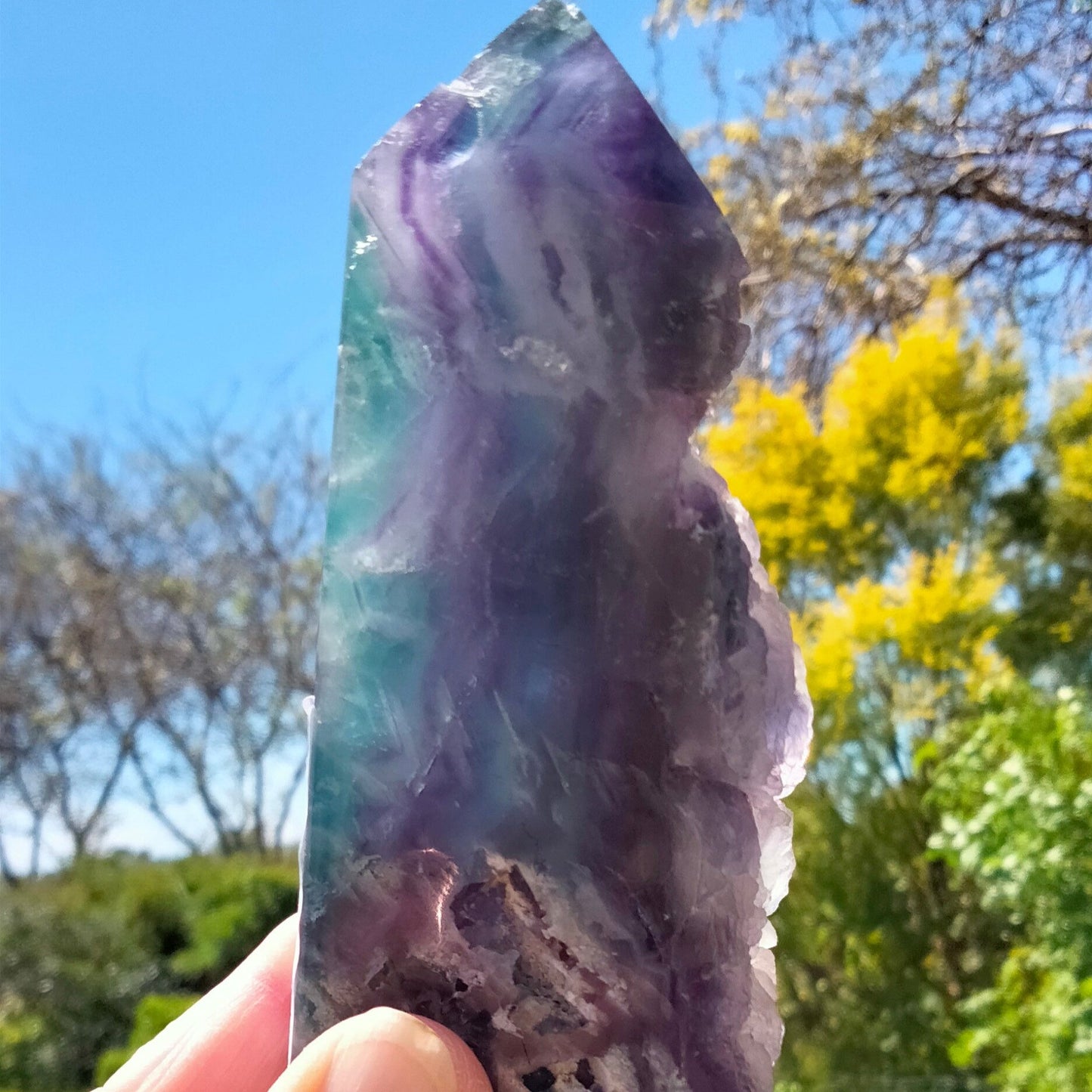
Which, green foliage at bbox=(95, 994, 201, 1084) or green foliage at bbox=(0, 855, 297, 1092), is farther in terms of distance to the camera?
green foliage at bbox=(0, 855, 297, 1092)

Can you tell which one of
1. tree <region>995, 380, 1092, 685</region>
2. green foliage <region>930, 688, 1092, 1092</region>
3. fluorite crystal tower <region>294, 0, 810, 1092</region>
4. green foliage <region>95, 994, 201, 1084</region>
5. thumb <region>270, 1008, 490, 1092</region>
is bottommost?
green foliage <region>95, 994, 201, 1084</region>

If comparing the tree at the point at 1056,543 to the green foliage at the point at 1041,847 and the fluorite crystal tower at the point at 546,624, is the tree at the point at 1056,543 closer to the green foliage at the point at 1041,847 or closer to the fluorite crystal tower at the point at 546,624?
the green foliage at the point at 1041,847

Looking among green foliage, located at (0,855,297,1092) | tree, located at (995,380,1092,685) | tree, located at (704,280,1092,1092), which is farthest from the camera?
green foliage, located at (0,855,297,1092)

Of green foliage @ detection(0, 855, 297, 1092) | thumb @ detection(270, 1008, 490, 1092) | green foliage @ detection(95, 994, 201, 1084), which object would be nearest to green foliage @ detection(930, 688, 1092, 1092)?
thumb @ detection(270, 1008, 490, 1092)

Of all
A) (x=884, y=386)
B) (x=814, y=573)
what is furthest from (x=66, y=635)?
(x=884, y=386)

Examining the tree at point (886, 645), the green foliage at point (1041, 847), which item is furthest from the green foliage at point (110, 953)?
the green foliage at point (1041, 847)

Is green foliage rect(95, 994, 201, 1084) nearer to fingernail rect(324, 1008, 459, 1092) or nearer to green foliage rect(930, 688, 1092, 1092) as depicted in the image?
green foliage rect(930, 688, 1092, 1092)
